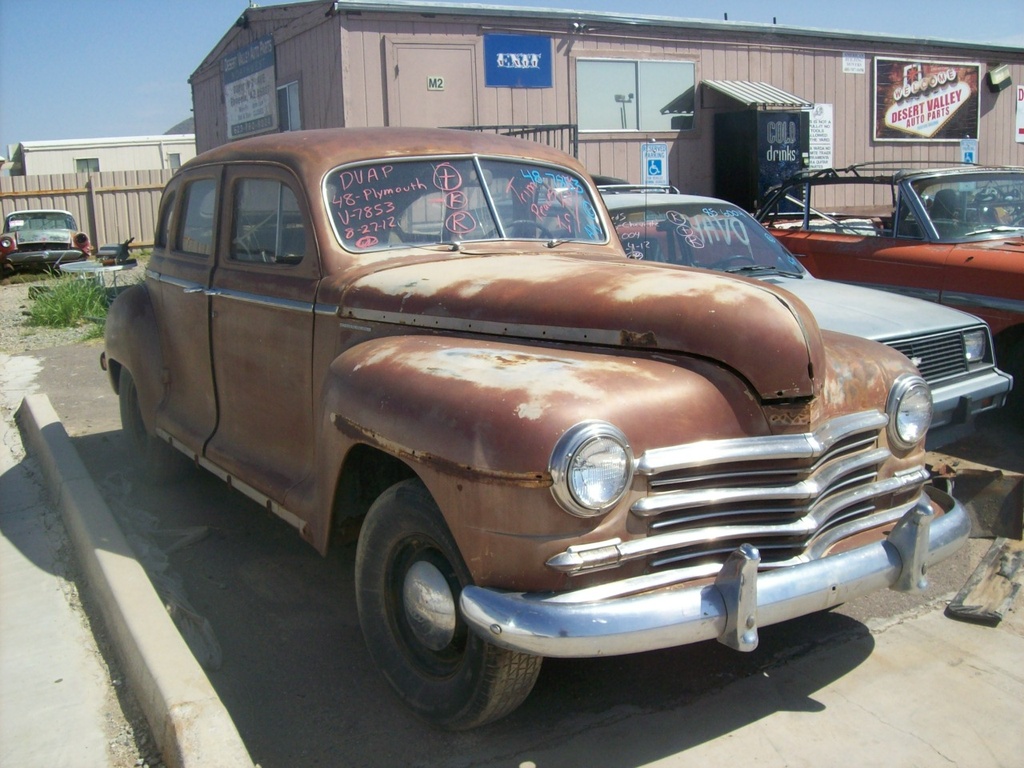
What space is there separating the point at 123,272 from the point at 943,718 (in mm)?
15678

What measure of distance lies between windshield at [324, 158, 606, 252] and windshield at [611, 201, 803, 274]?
1506mm

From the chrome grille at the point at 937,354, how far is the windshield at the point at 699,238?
1077 millimetres

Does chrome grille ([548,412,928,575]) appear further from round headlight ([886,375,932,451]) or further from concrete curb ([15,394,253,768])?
concrete curb ([15,394,253,768])

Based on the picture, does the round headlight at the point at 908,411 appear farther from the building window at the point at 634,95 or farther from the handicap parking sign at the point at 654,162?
the handicap parking sign at the point at 654,162

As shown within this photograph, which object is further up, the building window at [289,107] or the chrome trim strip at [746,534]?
the building window at [289,107]

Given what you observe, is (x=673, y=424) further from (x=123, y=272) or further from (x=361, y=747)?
(x=123, y=272)

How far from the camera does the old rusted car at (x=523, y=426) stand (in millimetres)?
2395

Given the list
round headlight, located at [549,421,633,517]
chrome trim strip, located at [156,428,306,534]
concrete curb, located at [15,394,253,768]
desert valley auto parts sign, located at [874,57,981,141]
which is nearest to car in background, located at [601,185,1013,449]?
round headlight, located at [549,421,633,517]

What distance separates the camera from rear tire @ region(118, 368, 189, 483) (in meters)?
5.26

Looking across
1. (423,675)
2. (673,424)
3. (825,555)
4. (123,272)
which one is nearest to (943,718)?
(825,555)

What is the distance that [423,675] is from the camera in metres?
2.89

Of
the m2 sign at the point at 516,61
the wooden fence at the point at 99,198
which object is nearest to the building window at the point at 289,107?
the m2 sign at the point at 516,61

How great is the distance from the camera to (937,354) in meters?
4.96

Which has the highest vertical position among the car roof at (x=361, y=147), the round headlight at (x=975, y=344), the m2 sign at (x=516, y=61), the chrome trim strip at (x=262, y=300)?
the m2 sign at (x=516, y=61)
